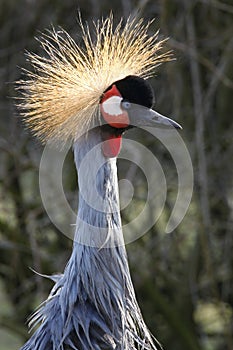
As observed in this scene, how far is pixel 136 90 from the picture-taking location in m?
2.65

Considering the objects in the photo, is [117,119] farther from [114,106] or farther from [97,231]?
[97,231]

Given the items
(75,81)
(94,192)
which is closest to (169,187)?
(75,81)

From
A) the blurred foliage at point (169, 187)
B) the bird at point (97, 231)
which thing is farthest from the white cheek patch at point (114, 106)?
the blurred foliage at point (169, 187)

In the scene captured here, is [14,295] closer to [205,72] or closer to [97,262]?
[205,72]

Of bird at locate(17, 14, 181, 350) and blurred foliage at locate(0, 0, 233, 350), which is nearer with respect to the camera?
bird at locate(17, 14, 181, 350)

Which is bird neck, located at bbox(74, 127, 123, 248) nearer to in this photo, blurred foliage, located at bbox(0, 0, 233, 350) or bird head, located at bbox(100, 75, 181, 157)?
bird head, located at bbox(100, 75, 181, 157)

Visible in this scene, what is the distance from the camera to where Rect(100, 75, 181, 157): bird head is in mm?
2648

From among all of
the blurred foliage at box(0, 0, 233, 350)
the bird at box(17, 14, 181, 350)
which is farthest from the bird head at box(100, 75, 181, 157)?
the blurred foliage at box(0, 0, 233, 350)

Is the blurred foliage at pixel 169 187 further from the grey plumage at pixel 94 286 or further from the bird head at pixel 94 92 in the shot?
the grey plumage at pixel 94 286

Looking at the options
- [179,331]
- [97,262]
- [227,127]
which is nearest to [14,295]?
[179,331]

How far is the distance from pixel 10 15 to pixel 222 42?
104 cm

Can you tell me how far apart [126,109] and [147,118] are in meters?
0.06

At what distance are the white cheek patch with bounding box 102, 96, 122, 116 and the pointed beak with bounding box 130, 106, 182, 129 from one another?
1.7 inches

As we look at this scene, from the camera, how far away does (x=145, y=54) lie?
2920 mm
